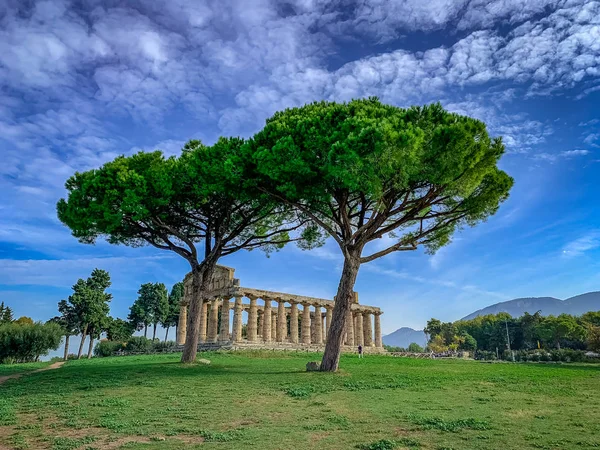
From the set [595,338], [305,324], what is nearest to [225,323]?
[305,324]

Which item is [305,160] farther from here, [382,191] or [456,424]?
[456,424]

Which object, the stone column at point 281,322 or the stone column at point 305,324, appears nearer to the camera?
the stone column at point 281,322

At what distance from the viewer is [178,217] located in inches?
986

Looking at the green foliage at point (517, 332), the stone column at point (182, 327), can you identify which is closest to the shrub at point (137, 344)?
the stone column at point (182, 327)

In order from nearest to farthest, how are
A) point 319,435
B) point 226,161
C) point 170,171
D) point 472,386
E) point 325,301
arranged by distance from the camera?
point 319,435
point 472,386
point 226,161
point 170,171
point 325,301

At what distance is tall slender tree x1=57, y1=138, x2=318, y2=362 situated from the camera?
21359mm

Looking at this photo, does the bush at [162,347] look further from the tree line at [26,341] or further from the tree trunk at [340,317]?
the tree trunk at [340,317]

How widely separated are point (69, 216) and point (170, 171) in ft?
20.4

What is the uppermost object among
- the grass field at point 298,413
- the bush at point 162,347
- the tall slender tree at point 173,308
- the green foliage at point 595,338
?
the tall slender tree at point 173,308

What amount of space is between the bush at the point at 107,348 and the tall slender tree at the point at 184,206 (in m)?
31.7

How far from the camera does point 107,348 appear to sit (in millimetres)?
52312

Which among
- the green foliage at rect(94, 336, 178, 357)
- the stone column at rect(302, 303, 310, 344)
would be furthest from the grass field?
the green foliage at rect(94, 336, 178, 357)

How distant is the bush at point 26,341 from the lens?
38.2 metres

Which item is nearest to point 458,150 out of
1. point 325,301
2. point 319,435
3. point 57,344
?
point 319,435
